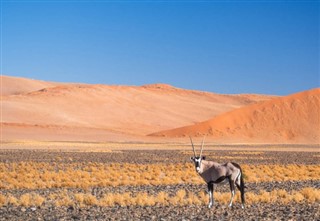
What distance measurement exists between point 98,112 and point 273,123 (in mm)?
63977

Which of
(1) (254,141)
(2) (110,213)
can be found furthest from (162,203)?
(1) (254,141)

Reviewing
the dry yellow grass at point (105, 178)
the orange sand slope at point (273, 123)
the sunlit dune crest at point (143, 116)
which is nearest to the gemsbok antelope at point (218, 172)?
the dry yellow grass at point (105, 178)

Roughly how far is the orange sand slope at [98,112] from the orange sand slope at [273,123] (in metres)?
12.8

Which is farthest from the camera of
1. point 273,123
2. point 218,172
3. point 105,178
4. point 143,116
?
point 143,116

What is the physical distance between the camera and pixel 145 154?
167 feet

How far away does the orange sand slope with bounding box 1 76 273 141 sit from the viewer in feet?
367

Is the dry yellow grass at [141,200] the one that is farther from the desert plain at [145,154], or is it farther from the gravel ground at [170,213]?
the gravel ground at [170,213]

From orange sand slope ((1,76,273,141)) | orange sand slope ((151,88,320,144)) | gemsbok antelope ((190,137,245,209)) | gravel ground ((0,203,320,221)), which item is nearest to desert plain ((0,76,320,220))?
Answer: gravel ground ((0,203,320,221))

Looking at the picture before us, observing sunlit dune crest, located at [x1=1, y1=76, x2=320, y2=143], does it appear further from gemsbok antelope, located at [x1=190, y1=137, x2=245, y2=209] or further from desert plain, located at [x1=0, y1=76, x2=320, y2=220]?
gemsbok antelope, located at [x1=190, y1=137, x2=245, y2=209]

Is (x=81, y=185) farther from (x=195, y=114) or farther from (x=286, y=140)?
(x=195, y=114)

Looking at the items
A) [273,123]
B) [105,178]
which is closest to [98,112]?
[273,123]

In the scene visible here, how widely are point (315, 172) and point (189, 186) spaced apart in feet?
36.3

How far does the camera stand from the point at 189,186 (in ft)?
73.5

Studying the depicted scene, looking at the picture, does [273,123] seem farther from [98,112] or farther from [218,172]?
[218,172]
